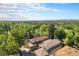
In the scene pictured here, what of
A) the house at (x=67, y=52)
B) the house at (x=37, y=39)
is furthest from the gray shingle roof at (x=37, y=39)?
the house at (x=67, y=52)

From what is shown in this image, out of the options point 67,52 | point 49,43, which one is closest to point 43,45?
point 49,43

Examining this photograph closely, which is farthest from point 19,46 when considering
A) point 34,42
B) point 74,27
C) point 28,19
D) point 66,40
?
point 74,27

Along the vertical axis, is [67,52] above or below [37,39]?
below

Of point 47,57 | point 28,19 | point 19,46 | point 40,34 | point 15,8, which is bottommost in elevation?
point 47,57

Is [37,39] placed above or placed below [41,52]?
above

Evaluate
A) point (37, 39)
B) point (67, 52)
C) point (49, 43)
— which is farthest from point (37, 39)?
point (67, 52)

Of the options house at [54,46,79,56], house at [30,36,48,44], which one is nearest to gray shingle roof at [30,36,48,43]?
house at [30,36,48,44]

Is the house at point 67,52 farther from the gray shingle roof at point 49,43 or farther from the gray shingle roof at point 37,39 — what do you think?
the gray shingle roof at point 37,39

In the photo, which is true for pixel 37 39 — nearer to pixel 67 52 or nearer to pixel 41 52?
pixel 41 52

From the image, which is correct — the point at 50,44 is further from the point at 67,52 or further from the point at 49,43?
the point at 67,52

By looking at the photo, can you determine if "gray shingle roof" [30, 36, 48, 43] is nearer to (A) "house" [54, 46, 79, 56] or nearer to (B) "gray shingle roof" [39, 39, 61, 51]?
(B) "gray shingle roof" [39, 39, 61, 51]

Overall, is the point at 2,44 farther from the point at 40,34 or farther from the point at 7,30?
the point at 40,34
